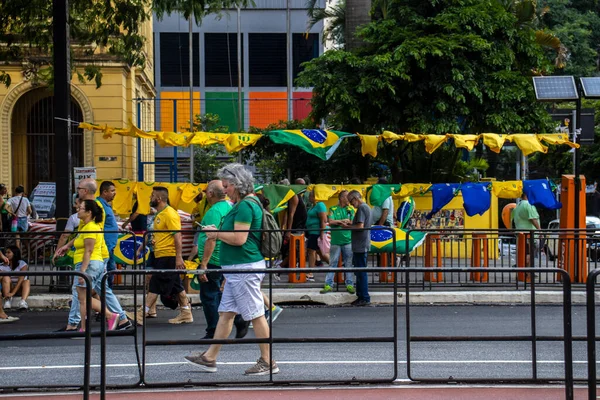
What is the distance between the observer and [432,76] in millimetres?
22219

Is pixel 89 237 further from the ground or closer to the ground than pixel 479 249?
further from the ground

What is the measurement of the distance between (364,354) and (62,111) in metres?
9.16

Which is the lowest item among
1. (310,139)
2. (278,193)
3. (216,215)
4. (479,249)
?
(479,249)

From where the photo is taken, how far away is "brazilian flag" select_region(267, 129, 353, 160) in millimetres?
16969

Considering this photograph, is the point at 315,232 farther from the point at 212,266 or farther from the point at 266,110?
the point at 266,110

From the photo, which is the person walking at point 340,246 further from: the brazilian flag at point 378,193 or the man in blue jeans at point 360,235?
the brazilian flag at point 378,193

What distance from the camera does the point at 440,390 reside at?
761 cm

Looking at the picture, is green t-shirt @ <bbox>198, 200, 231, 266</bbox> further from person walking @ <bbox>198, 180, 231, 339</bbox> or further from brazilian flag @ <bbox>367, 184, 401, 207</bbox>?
brazilian flag @ <bbox>367, 184, 401, 207</bbox>

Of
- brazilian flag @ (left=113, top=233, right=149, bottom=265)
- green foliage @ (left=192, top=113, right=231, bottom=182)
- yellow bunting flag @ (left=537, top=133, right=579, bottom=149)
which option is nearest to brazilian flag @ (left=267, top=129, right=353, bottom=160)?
yellow bunting flag @ (left=537, top=133, right=579, bottom=149)

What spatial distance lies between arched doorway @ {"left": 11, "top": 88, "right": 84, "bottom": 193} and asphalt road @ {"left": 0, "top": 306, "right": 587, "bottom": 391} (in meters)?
22.0

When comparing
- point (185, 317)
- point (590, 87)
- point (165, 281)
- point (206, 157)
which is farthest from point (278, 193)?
point (206, 157)

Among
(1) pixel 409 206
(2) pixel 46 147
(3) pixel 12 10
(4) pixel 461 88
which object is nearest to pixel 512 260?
(1) pixel 409 206

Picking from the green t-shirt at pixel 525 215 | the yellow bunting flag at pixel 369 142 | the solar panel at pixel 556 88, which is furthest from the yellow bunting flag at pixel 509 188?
the yellow bunting flag at pixel 369 142

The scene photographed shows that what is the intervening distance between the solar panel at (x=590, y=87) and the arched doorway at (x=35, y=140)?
1734 cm
